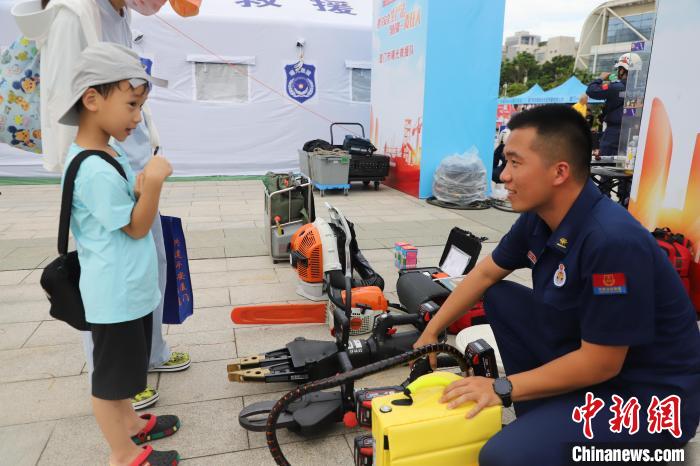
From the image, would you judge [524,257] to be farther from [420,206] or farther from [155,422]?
[420,206]

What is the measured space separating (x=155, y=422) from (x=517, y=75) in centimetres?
5454

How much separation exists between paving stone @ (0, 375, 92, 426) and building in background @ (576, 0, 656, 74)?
6807 centimetres

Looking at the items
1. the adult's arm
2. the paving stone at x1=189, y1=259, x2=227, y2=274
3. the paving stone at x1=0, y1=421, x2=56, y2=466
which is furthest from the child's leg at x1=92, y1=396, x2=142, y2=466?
the paving stone at x1=189, y1=259, x2=227, y2=274

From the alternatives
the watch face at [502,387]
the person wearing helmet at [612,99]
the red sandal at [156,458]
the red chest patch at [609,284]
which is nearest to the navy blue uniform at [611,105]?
the person wearing helmet at [612,99]

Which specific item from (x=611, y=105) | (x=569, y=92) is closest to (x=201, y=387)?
(x=611, y=105)

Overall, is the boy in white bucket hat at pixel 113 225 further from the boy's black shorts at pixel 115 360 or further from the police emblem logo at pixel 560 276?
the police emblem logo at pixel 560 276

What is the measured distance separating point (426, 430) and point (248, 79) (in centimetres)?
1019

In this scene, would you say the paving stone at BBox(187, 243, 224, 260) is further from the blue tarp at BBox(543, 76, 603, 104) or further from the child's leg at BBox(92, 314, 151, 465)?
the blue tarp at BBox(543, 76, 603, 104)

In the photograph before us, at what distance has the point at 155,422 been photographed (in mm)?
2139

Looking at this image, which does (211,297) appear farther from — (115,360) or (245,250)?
(115,360)

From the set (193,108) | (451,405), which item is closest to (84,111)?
(451,405)

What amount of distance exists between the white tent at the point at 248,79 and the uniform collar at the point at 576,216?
386 inches

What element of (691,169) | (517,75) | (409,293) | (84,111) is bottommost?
(409,293)

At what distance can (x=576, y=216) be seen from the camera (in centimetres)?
159
